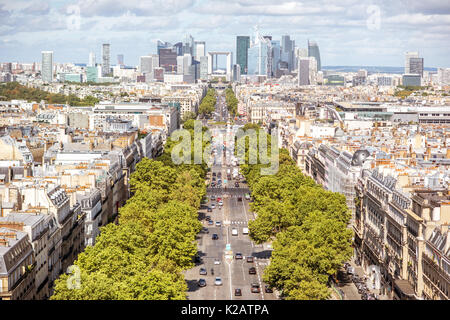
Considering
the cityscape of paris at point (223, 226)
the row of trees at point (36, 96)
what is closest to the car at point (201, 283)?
the cityscape of paris at point (223, 226)

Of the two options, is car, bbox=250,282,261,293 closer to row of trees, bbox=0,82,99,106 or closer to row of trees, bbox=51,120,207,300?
row of trees, bbox=51,120,207,300

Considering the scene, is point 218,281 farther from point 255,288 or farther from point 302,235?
point 302,235

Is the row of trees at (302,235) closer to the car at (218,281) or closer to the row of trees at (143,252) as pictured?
the car at (218,281)

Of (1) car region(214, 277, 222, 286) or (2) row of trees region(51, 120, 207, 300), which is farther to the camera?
(1) car region(214, 277, 222, 286)

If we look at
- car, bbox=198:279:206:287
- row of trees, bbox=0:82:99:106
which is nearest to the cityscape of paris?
car, bbox=198:279:206:287

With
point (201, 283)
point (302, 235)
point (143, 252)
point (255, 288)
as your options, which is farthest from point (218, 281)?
point (143, 252)

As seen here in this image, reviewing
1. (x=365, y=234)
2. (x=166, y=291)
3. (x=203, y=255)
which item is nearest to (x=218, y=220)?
(x=203, y=255)
